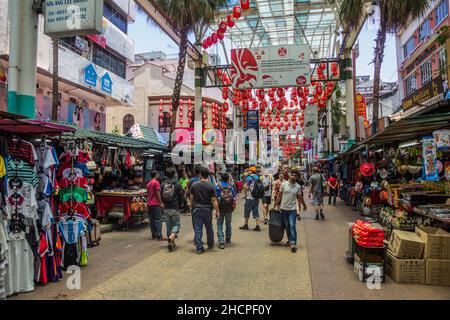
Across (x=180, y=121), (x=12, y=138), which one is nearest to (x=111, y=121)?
(x=180, y=121)

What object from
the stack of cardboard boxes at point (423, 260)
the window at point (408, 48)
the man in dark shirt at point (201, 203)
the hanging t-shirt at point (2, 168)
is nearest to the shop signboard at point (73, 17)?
the hanging t-shirt at point (2, 168)

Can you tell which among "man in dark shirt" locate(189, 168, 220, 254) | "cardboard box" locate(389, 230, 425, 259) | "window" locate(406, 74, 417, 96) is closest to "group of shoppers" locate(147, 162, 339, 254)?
"man in dark shirt" locate(189, 168, 220, 254)

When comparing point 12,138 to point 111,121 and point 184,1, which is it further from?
point 111,121

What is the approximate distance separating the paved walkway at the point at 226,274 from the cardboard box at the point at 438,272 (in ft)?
0.49

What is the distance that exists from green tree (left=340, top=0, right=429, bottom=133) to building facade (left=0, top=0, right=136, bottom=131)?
40.2 feet

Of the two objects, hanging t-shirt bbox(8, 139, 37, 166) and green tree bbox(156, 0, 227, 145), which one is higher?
green tree bbox(156, 0, 227, 145)

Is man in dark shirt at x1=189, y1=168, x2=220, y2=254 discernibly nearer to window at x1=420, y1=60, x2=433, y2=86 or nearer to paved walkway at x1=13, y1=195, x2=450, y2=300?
paved walkway at x1=13, y1=195, x2=450, y2=300

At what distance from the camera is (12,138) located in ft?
17.2

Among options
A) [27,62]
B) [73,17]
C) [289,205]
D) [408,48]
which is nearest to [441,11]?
[408,48]

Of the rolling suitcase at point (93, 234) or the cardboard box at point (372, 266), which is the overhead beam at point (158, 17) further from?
the cardboard box at point (372, 266)

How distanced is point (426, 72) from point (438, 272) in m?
20.9

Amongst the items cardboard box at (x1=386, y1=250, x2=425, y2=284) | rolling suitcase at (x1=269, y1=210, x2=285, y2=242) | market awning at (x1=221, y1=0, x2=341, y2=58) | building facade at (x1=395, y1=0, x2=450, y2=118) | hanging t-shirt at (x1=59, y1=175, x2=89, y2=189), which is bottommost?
cardboard box at (x1=386, y1=250, x2=425, y2=284)

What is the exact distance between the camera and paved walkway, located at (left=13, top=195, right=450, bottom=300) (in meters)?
4.87

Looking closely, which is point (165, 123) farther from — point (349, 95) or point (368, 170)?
point (368, 170)
